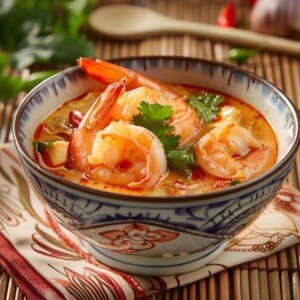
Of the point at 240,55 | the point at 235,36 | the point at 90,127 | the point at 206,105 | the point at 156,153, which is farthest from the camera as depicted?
the point at 235,36

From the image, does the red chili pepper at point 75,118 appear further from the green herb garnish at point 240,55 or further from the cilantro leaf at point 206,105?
the green herb garnish at point 240,55

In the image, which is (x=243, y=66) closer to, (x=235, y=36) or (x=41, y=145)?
(x=235, y=36)

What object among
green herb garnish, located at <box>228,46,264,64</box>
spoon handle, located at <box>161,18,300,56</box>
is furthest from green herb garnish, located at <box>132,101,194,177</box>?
spoon handle, located at <box>161,18,300,56</box>

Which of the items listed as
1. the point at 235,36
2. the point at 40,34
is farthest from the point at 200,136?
the point at 40,34

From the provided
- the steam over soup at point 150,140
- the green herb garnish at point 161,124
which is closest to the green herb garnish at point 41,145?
the steam over soup at point 150,140

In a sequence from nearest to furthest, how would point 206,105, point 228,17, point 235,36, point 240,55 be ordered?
point 206,105 < point 240,55 < point 235,36 < point 228,17

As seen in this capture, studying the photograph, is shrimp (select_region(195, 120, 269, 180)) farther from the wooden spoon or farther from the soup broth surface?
the wooden spoon

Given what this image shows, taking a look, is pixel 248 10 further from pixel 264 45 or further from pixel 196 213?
pixel 196 213

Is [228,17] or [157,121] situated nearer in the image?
[157,121]
